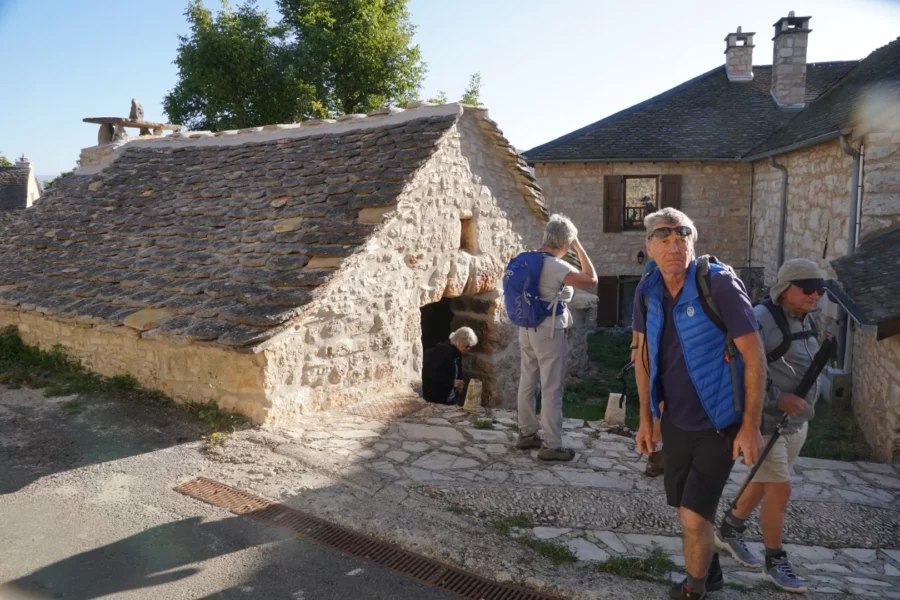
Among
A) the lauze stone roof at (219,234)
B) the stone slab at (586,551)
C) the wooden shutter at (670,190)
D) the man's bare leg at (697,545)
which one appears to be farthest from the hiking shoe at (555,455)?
the wooden shutter at (670,190)

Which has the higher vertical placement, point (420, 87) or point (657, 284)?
point (420, 87)

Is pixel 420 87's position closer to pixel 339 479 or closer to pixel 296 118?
pixel 296 118

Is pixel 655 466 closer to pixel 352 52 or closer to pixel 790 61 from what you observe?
pixel 790 61

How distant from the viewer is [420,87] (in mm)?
24672

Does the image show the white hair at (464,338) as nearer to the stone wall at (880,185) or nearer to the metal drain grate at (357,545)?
the metal drain grate at (357,545)

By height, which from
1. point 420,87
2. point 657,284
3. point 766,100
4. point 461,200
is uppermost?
point 420,87

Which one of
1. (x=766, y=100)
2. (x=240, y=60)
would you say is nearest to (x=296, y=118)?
(x=240, y=60)

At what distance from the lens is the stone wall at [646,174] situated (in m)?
15.5

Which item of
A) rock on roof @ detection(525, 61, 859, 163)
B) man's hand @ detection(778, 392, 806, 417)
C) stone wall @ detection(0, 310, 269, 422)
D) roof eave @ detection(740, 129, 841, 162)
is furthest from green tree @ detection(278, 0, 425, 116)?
man's hand @ detection(778, 392, 806, 417)

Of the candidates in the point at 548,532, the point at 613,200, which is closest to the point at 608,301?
the point at 613,200

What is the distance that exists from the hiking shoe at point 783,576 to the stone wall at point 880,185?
6.24 m

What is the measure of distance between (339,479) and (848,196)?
791 centimetres

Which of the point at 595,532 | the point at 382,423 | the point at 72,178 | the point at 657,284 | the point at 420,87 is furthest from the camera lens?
the point at 420,87

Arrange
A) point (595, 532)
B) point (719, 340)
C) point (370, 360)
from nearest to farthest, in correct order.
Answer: point (719, 340) → point (595, 532) → point (370, 360)
